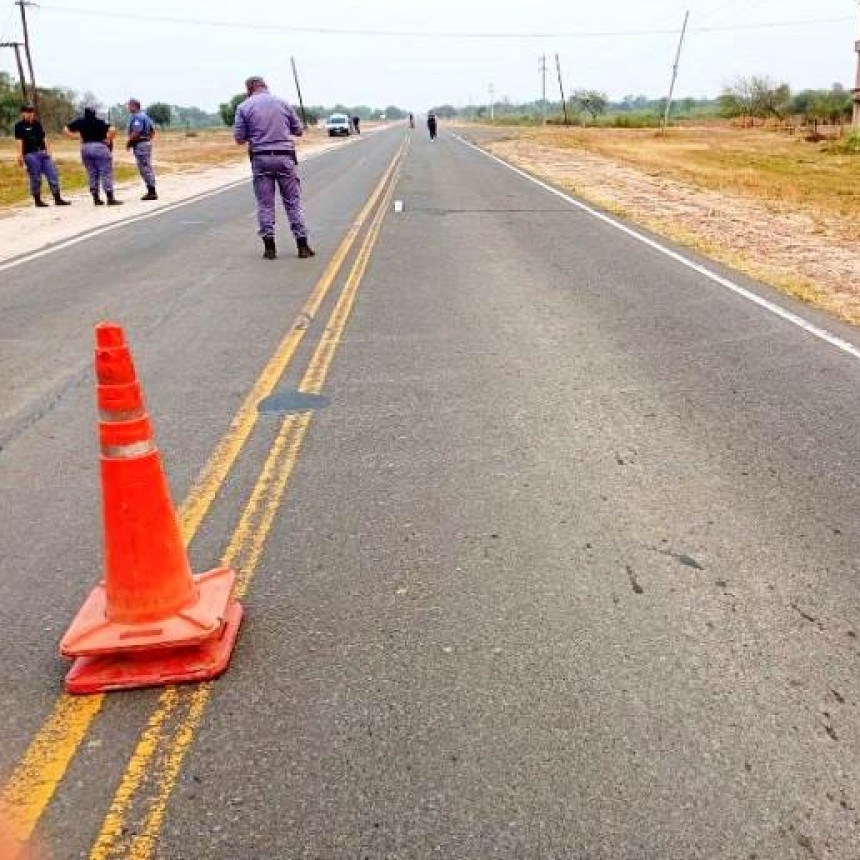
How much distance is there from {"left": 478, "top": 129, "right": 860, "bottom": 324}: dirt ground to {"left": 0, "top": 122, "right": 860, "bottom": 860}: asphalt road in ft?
10.1

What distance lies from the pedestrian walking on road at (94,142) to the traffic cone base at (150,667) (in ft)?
51.9

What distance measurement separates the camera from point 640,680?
2760 millimetres

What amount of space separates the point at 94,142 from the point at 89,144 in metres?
0.11

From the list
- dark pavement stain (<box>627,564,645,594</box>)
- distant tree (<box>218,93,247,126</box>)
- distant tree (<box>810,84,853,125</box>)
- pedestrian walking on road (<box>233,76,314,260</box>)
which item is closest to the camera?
dark pavement stain (<box>627,564,645,594</box>)

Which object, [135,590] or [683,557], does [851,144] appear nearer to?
[683,557]

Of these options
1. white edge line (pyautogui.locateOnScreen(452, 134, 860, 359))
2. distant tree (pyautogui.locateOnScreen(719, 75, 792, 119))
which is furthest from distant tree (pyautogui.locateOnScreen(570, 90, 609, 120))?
white edge line (pyautogui.locateOnScreen(452, 134, 860, 359))

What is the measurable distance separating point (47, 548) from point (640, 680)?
259 centimetres

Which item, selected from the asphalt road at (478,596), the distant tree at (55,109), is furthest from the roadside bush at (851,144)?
the distant tree at (55,109)

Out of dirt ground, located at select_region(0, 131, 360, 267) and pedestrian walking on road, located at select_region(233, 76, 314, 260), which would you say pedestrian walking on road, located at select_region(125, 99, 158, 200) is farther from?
pedestrian walking on road, located at select_region(233, 76, 314, 260)

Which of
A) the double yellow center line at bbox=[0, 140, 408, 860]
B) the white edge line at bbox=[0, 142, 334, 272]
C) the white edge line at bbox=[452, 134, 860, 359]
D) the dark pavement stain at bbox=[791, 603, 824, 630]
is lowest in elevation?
the dark pavement stain at bbox=[791, 603, 824, 630]

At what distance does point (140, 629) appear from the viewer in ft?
9.46

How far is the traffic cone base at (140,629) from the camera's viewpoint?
2787 mm

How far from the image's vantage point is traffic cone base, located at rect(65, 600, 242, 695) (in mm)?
2779

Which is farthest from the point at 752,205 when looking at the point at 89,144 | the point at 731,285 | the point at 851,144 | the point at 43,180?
the point at 851,144
